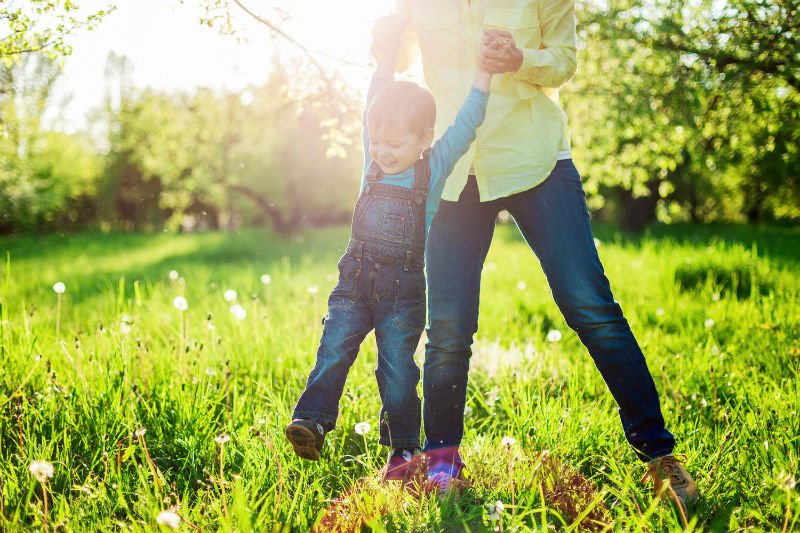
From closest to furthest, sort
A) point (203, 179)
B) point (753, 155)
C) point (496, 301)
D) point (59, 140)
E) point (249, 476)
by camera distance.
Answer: point (249, 476), point (496, 301), point (753, 155), point (203, 179), point (59, 140)

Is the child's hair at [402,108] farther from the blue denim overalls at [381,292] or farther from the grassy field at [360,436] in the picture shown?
the grassy field at [360,436]

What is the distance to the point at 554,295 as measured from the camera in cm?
222

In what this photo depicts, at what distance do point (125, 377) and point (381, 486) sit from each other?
62.2 inches

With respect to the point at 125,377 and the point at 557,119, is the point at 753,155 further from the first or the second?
the point at 125,377

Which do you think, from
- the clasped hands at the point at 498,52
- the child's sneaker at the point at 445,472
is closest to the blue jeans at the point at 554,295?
the child's sneaker at the point at 445,472

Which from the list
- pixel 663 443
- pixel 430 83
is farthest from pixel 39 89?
pixel 663 443

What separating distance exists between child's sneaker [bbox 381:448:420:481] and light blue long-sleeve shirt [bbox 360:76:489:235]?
3.03 ft

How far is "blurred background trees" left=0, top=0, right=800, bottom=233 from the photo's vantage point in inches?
200

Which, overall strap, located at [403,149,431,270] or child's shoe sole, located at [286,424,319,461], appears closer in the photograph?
child's shoe sole, located at [286,424,319,461]

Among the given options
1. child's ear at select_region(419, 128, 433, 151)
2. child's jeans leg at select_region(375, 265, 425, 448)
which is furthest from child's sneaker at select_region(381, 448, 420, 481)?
child's ear at select_region(419, 128, 433, 151)

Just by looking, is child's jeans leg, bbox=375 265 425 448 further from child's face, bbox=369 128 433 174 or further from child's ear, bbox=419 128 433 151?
child's ear, bbox=419 128 433 151

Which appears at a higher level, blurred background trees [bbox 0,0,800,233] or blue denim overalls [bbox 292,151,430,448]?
blurred background trees [bbox 0,0,800,233]

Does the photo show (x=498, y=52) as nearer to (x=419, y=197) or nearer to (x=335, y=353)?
(x=419, y=197)

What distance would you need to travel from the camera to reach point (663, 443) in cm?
213
